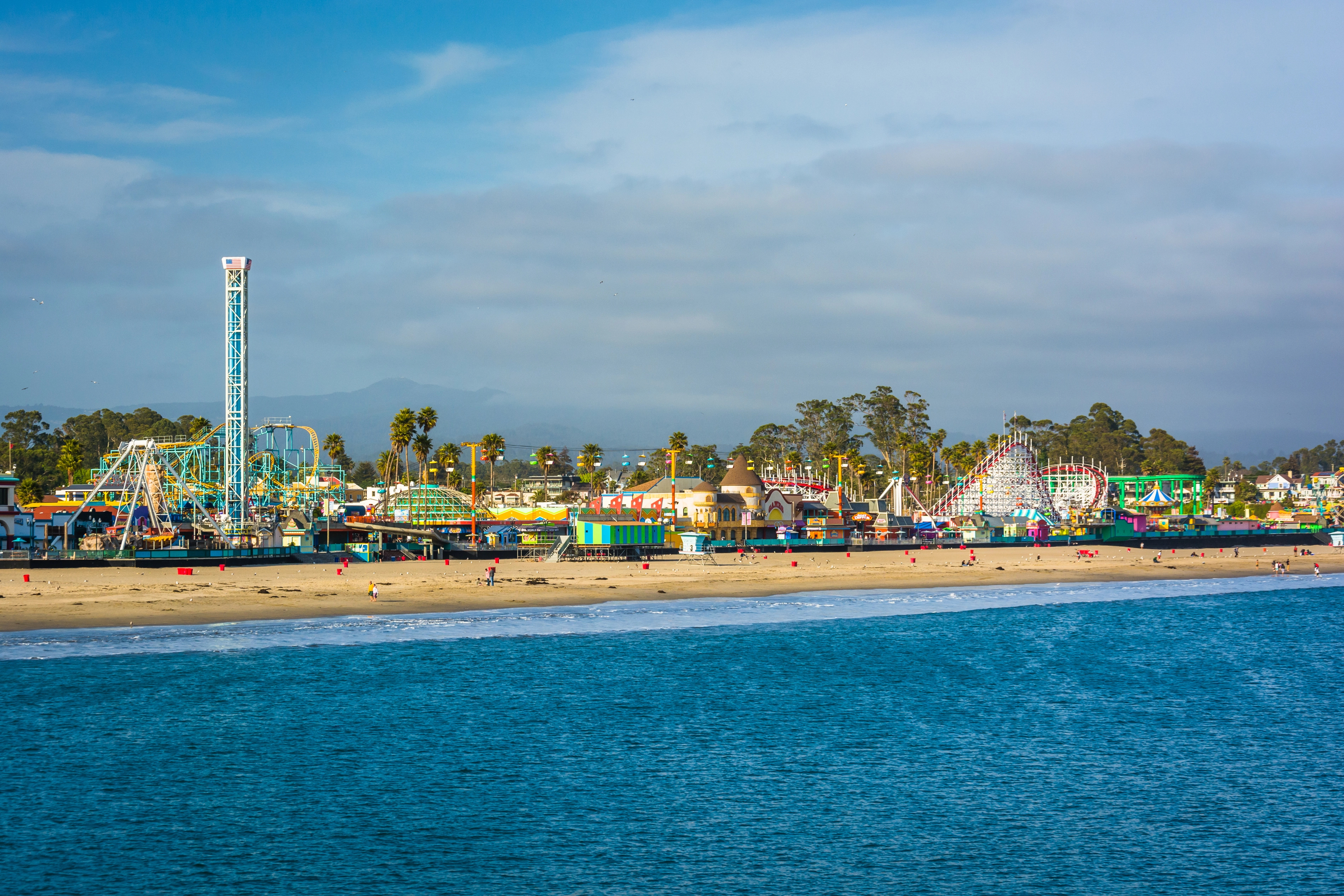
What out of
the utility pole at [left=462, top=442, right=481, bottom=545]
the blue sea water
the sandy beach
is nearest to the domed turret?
the sandy beach

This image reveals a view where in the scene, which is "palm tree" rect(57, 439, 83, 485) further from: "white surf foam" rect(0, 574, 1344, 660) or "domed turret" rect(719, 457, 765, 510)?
"white surf foam" rect(0, 574, 1344, 660)

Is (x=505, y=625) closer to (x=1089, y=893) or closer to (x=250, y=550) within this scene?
(x=250, y=550)

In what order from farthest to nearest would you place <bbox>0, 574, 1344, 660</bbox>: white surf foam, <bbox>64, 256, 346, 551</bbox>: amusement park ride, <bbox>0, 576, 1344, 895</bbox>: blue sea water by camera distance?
1. <bbox>64, 256, 346, 551</bbox>: amusement park ride
2. <bbox>0, 574, 1344, 660</bbox>: white surf foam
3. <bbox>0, 576, 1344, 895</bbox>: blue sea water

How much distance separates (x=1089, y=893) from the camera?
22.8 meters

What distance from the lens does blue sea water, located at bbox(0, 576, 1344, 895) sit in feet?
78.8

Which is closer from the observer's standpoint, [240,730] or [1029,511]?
[240,730]

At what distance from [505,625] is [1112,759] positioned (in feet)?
108

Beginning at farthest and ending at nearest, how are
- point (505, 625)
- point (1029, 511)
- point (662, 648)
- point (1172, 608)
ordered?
point (1029, 511) < point (1172, 608) < point (505, 625) < point (662, 648)

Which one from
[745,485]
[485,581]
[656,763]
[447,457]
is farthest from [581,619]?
[447,457]

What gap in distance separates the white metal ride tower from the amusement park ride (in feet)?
0.21

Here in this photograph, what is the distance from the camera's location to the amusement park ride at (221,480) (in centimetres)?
8088

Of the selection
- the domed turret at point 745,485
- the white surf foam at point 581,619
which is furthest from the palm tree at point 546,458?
the white surf foam at point 581,619

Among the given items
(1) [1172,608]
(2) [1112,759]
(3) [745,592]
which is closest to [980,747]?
(2) [1112,759]

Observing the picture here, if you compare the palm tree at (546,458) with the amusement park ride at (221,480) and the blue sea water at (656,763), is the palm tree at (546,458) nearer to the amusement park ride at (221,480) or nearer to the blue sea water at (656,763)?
the amusement park ride at (221,480)
